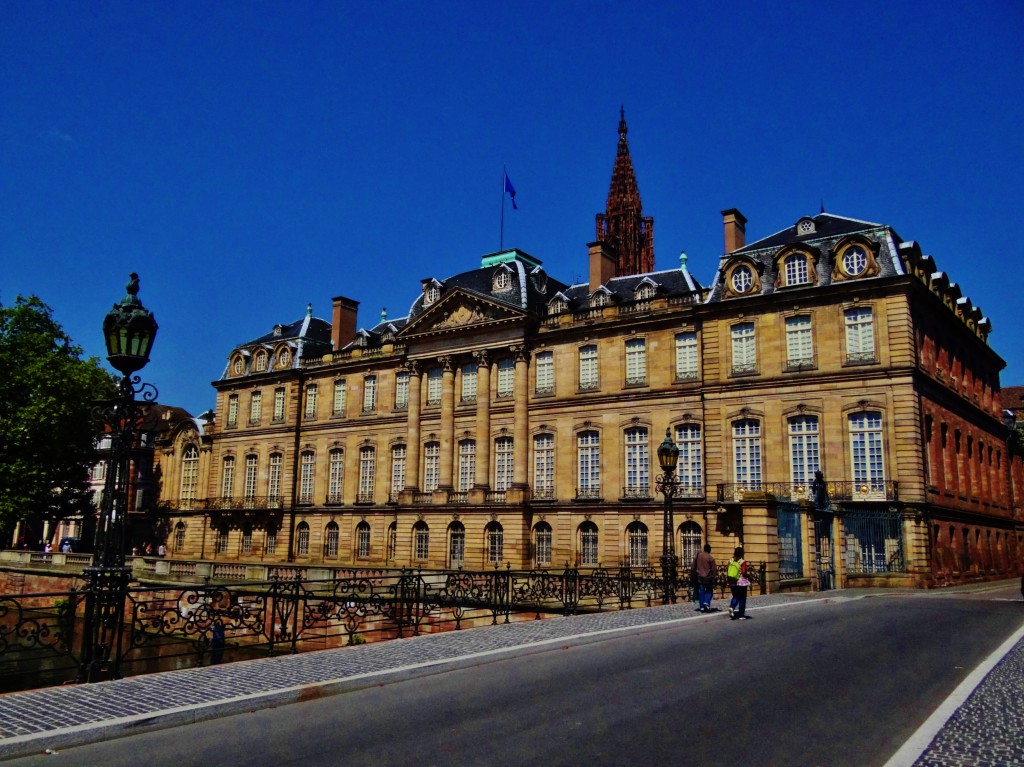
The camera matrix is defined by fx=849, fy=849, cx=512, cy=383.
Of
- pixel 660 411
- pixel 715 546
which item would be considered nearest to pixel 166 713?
pixel 715 546

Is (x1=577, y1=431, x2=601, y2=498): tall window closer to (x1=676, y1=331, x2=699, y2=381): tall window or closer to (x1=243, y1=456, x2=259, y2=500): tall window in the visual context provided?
(x1=676, y1=331, x2=699, y2=381): tall window

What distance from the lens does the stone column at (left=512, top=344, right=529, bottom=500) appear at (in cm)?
4353

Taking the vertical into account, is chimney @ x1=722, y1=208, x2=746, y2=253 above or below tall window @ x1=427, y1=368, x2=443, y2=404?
above

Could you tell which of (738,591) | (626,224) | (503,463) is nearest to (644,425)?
(503,463)

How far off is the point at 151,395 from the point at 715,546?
28.3m

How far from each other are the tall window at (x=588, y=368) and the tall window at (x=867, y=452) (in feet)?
41.3

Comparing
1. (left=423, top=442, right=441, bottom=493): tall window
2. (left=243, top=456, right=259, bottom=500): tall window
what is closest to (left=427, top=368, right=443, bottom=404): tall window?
(left=423, top=442, right=441, bottom=493): tall window

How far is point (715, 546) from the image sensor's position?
120 feet

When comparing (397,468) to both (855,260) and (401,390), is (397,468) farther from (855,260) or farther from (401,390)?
(855,260)

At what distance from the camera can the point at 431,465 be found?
47469mm

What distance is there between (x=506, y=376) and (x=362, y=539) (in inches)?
528

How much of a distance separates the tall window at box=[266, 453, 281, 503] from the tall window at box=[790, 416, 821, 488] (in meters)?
32.6

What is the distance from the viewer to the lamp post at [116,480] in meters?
11.3

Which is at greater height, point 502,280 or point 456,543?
point 502,280
